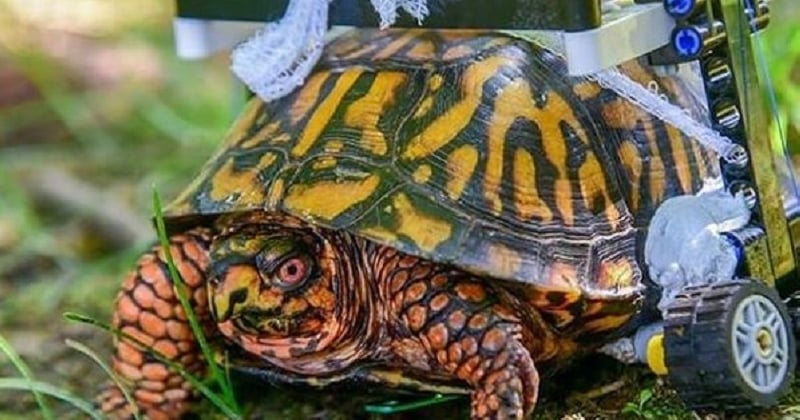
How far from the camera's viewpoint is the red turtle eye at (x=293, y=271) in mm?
1635

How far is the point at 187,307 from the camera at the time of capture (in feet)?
5.65

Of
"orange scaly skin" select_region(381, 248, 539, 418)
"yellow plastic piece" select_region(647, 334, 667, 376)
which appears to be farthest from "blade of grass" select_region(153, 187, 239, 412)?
"yellow plastic piece" select_region(647, 334, 667, 376)

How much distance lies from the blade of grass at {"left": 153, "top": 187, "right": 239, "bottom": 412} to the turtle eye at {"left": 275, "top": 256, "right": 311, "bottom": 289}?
0.15 metres

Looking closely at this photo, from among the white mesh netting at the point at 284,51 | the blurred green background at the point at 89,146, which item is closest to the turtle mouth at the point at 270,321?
the blurred green background at the point at 89,146

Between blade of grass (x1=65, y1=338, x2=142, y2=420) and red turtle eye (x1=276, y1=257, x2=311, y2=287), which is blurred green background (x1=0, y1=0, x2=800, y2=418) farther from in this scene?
red turtle eye (x1=276, y1=257, x2=311, y2=287)

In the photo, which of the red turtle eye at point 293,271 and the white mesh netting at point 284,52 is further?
the white mesh netting at point 284,52

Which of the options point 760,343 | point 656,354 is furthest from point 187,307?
point 760,343

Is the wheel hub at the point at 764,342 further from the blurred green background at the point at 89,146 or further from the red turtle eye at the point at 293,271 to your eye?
the red turtle eye at the point at 293,271

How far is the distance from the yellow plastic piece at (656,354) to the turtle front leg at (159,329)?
551 millimetres

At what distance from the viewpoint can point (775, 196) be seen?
171cm

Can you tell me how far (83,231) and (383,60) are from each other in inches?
52.4

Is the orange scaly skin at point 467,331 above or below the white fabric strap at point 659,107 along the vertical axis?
below

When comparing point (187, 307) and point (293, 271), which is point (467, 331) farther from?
point (187, 307)

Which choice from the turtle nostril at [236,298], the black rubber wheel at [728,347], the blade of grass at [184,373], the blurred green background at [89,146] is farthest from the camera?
the blurred green background at [89,146]
